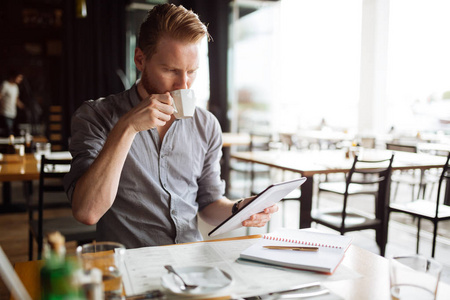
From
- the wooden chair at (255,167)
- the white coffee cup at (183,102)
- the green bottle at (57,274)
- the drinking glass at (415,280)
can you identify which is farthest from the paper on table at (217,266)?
the wooden chair at (255,167)

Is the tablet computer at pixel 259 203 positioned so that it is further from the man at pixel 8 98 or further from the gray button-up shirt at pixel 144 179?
the man at pixel 8 98

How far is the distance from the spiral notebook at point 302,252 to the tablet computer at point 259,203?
0.08 metres

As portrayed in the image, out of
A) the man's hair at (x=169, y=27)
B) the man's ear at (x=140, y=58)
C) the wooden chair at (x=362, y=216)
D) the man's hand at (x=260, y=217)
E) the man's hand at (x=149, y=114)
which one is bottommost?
the wooden chair at (x=362, y=216)

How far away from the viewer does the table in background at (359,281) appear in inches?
31.0

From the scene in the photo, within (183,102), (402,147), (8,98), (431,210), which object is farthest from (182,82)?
(8,98)

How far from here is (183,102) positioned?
1.15m

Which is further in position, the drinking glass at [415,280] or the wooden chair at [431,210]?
the wooden chair at [431,210]

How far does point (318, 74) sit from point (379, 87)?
199 cm

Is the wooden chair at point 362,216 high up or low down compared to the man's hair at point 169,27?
down

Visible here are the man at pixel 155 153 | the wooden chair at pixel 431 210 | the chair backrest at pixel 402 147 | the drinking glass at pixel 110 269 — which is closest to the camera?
the drinking glass at pixel 110 269

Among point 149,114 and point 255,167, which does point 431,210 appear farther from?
point 149,114

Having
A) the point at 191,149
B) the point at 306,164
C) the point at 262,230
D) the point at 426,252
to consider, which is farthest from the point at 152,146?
the point at 426,252

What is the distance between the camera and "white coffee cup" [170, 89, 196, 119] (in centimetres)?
115

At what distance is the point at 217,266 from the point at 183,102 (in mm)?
501
